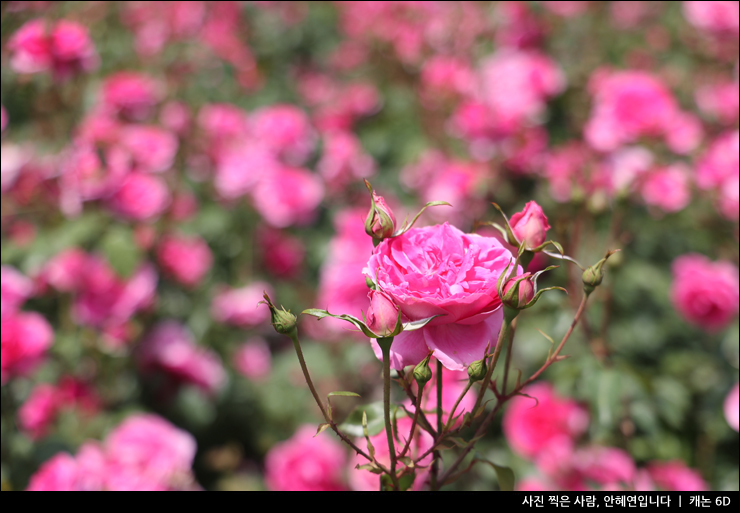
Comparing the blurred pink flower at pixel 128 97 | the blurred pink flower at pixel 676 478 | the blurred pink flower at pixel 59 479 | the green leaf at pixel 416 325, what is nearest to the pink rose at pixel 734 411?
the blurred pink flower at pixel 676 478

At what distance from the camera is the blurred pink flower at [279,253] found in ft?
6.40

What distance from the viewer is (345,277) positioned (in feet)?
2.73

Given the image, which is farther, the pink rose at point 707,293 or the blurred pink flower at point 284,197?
the blurred pink flower at point 284,197

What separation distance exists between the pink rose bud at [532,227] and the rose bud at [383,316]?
181 millimetres

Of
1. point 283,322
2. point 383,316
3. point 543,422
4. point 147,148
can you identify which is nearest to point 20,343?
point 147,148

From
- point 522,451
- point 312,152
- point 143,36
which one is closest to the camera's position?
point 522,451

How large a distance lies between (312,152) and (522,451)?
4.66 feet

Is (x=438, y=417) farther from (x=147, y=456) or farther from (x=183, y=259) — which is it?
(x=183, y=259)

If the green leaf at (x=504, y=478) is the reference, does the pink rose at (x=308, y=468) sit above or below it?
below

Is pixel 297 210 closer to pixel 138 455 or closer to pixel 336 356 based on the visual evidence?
pixel 336 356

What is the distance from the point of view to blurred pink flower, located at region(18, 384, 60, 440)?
4.32ft

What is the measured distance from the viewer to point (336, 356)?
1.84m

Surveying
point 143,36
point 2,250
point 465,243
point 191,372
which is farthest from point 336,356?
point 143,36

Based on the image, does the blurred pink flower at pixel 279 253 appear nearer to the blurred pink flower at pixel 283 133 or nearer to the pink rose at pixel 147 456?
the blurred pink flower at pixel 283 133
